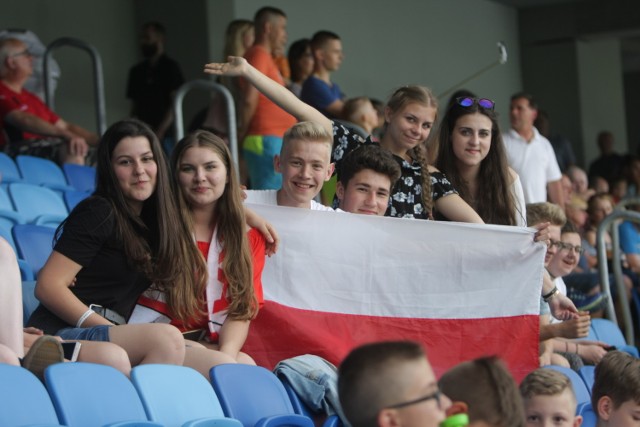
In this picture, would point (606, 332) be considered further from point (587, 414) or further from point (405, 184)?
point (405, 184)

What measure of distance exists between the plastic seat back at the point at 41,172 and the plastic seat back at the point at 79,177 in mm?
62

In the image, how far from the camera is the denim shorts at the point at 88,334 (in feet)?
12.8

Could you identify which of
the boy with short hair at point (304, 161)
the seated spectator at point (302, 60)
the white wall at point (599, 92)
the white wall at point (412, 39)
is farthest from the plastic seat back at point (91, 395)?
the white wall at point (599, 92)

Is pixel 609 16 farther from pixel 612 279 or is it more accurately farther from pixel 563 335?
pixel 563 335

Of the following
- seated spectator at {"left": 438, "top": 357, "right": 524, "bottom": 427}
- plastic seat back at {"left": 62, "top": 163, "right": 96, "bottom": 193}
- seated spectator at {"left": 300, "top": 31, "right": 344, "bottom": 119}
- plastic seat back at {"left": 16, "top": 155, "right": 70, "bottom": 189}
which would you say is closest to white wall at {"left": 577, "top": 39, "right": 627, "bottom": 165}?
seated spectator at {"left": 300, "top": 31, "right": 344, "bottom": 119}

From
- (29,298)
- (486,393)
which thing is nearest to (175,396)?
(29,298)

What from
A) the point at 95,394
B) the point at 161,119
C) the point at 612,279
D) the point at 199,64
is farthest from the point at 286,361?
the point at 199,64

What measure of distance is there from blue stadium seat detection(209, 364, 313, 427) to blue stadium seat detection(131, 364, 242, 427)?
0.08m

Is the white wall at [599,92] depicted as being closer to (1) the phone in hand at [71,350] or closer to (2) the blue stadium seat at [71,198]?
(2) the blue stadium seat at [71,198]

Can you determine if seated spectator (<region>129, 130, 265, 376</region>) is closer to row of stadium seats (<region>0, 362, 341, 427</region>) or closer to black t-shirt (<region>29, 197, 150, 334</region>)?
black t-shirt (<region>29, 197, 150, 334</region>)

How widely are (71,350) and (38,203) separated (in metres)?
2.35

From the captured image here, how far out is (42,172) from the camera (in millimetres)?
6656

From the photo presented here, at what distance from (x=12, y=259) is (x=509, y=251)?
2192mm

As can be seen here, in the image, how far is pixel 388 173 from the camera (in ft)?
15.7
